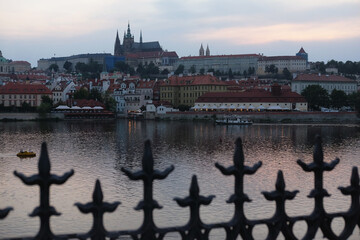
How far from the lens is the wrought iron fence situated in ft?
11.6

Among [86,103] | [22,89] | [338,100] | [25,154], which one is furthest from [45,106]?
[25,154]

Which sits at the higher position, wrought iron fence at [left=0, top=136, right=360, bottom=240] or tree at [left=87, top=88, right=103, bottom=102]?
wrought iron fence at [left=0, top=136, right=360, bottom=240]

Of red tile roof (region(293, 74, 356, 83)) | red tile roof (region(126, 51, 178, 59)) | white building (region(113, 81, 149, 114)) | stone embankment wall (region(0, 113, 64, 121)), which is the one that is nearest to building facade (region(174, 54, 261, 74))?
red tile roof (region(126, 51, 178, 59))

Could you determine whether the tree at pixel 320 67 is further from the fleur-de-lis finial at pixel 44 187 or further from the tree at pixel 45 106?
the fleur-de-lis finial at pixel 44 187

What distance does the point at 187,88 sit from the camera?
3804 inches

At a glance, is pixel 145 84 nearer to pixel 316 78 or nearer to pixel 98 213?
pixel 316 78

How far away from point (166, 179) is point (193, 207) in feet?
68.5

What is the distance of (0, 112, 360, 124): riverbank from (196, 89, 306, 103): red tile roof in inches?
186

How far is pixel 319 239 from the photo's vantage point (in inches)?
592

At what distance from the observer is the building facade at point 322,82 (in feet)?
339

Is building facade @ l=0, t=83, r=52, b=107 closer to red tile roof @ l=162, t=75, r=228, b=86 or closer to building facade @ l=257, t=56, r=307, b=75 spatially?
red tile roof @ l=162, t=75, r=228, b=86

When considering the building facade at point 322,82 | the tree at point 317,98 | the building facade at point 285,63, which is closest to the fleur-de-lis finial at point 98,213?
the tree at point 317,98

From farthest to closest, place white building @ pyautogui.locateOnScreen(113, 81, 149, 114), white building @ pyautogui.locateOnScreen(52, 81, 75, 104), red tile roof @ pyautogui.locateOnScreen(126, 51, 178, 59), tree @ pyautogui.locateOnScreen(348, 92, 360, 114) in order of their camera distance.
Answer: red tile roof @ pyautogui.locateOnScreen(126, 51, 178, 59), white building @ pyautogui.locateOnScreen(113, 81, 149, 114), white building @ pyautogui.locateOnScreen(52, 81, 75, 104), tree @ pyautogui.locateOnScreen(348, 92, 360, 114)

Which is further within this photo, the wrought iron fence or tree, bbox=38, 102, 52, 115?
tree, bbox=38, 102, 52, 115
